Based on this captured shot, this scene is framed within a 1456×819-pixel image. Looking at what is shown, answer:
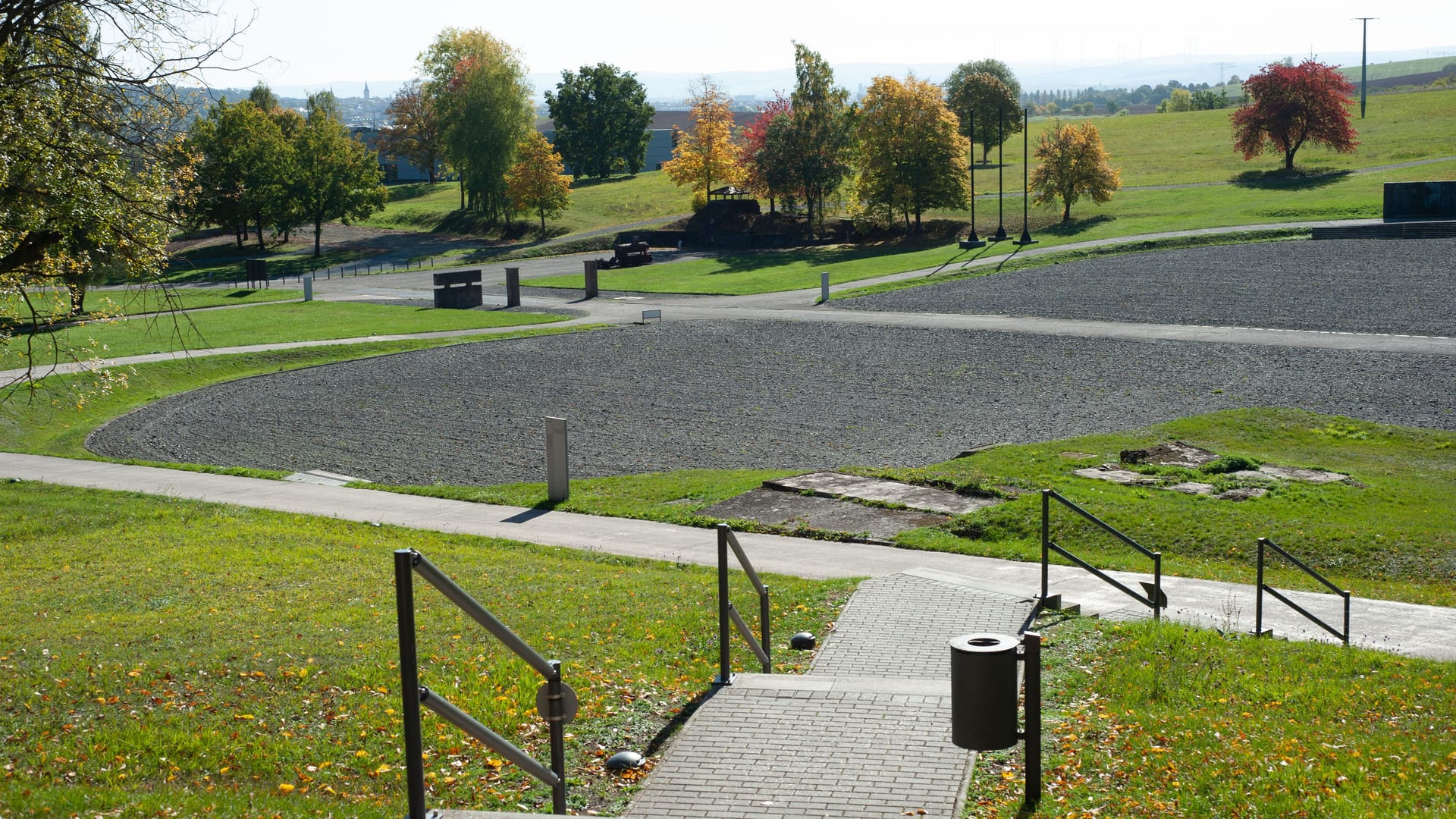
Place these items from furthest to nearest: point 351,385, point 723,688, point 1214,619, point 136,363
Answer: point 136,363 → point 351,385 → point 1214,619 → point 723,688

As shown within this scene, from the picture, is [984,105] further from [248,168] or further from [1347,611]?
[1347,611]

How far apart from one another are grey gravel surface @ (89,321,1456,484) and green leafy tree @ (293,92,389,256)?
44338mm

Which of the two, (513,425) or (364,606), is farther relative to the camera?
(513,425)

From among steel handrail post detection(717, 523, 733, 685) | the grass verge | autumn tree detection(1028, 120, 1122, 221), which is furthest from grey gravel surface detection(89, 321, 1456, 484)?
autumn tree detection(1028, 120, 1122, 221)

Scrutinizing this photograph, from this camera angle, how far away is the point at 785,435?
24.1 meters

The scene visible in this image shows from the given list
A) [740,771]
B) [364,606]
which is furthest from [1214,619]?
[364,606]

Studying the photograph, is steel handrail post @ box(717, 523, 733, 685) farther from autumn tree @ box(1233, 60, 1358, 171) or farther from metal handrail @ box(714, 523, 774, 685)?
autumn tree @ box(1233, 60, 1358, 171)

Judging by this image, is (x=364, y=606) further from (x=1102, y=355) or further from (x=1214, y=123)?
(x=1214, y=123)

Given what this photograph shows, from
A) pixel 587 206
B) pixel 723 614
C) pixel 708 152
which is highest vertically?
pixel 708 152

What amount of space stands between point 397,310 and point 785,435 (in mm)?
29192

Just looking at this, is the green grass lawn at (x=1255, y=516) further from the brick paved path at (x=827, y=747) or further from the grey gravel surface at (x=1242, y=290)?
the grey gravel surface at (x=1242, y=290)

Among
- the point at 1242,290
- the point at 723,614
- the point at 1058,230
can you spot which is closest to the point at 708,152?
the point at 1058,230

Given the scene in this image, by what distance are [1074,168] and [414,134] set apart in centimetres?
7229

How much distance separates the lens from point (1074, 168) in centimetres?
6250
